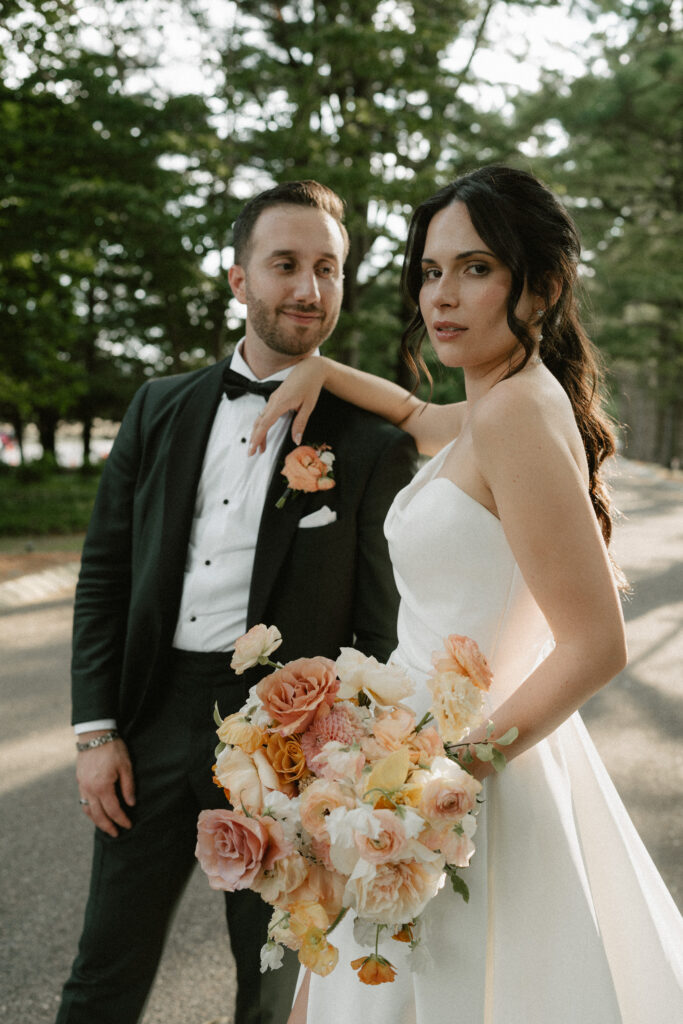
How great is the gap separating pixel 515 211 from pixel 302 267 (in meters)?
0.88

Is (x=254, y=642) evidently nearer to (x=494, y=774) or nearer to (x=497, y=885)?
(x=494, y=774)

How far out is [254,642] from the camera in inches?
58.4

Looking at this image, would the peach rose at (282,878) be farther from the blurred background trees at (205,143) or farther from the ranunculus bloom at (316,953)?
the blurred background trees at (205,143)

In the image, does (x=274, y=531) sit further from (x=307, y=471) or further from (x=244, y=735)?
(x=244, y=735)

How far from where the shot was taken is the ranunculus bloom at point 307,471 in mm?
2256

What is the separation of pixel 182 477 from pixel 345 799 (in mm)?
1304

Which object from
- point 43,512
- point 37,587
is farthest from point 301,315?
point 43,512

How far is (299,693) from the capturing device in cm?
141

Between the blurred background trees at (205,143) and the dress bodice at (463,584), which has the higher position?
the blurred background trees at (205,143)

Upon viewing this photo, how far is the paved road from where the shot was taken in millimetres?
3137

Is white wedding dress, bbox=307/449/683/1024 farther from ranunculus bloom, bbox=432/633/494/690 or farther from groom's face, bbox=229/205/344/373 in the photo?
groom's face, bbox=229/205/344/373

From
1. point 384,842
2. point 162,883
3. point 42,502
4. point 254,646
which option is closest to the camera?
point 384,842

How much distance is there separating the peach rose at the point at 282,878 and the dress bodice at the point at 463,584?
0.58 m

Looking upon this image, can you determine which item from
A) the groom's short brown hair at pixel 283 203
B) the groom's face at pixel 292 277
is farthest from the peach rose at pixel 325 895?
the groom's short brown hair at pixel 283 203
